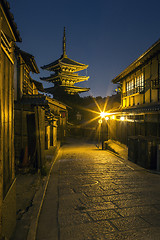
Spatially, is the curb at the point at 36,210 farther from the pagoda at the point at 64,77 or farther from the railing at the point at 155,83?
the pagoda at the point at 64,77

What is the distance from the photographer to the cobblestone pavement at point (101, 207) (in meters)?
3.79

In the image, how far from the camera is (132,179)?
745cm

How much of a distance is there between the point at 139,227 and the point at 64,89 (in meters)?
33.9

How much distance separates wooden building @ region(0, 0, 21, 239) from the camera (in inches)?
122

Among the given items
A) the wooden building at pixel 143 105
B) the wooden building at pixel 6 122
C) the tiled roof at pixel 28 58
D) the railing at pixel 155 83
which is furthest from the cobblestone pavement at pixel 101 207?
the tiled roof at pixel 28 58

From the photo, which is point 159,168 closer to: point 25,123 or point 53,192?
point 53,192

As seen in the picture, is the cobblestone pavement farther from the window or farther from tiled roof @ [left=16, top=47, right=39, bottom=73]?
tiled roof @ [left=16, top=47, right=39, bottom=73]

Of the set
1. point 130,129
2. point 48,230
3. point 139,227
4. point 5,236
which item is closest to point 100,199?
point 139,227

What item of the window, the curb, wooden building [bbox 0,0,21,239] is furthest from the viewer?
the window

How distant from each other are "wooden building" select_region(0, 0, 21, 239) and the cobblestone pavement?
937mm

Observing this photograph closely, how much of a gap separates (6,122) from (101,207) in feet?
11.7

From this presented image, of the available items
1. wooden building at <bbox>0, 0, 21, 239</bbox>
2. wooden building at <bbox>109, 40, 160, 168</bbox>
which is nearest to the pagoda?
wooden building at <bbox>109, 40, 160, 168</bbox>

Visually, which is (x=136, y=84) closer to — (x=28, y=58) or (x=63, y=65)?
(x=28, y=58)

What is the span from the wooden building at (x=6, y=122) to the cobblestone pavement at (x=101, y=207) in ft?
3.08
